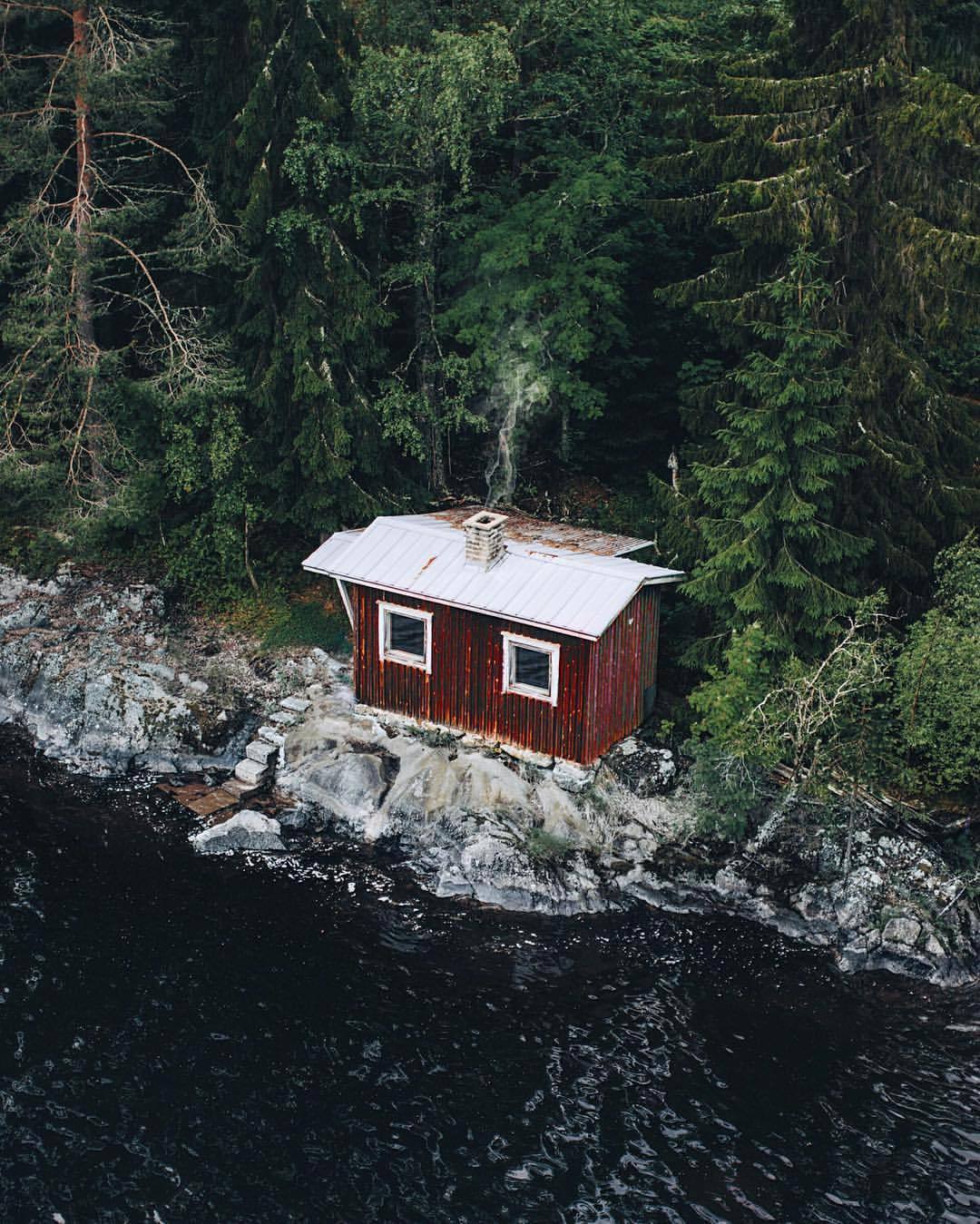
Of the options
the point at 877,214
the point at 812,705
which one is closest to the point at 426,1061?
the point at 812,705

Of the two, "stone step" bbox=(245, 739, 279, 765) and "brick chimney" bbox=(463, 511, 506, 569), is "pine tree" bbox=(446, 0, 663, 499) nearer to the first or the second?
"brick chimney" bbox=(463, 511, 506, 569)

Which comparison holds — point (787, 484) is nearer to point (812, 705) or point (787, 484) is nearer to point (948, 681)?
point (812, 705)

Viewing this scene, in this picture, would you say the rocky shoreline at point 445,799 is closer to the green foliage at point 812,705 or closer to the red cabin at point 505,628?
the red cabin at point 505,628

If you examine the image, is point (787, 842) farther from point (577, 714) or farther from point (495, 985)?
point (495, 985)

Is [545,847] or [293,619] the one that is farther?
[293,619]

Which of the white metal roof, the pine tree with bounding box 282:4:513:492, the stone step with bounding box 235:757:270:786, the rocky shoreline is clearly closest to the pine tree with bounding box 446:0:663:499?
the pine tree with bounding box 282:4:513:492

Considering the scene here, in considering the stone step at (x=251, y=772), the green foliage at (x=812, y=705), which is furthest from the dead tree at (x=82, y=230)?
the green foliage at (x=812, y=705)
